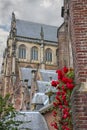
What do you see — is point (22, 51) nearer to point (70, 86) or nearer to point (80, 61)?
point (70, 86)

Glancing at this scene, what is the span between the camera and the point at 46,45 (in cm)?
6378

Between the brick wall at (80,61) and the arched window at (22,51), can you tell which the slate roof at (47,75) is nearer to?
the arched window at (22,51)

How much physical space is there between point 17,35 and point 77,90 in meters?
57.8

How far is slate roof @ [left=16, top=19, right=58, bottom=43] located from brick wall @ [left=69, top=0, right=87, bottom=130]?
5740 centimetres

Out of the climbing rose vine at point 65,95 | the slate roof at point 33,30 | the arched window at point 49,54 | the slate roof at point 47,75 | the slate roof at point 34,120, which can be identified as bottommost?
the slate roof at point 34,120

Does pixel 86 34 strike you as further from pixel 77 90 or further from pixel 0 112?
pixel 0 112

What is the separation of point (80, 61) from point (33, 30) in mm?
62480

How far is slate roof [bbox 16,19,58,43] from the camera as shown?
213 ft

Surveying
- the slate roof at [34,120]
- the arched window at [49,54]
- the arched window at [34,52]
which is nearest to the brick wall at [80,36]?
the slate roof at [34,120]

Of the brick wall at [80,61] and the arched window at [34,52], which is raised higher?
the arched window at [34,52]

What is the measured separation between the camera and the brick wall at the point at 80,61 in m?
5.43

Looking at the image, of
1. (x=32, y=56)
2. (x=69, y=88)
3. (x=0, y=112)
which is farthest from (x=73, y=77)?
(x=32, y=56)

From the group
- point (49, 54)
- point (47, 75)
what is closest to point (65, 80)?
point (47, 75)

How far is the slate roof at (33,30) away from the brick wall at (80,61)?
188 feet
